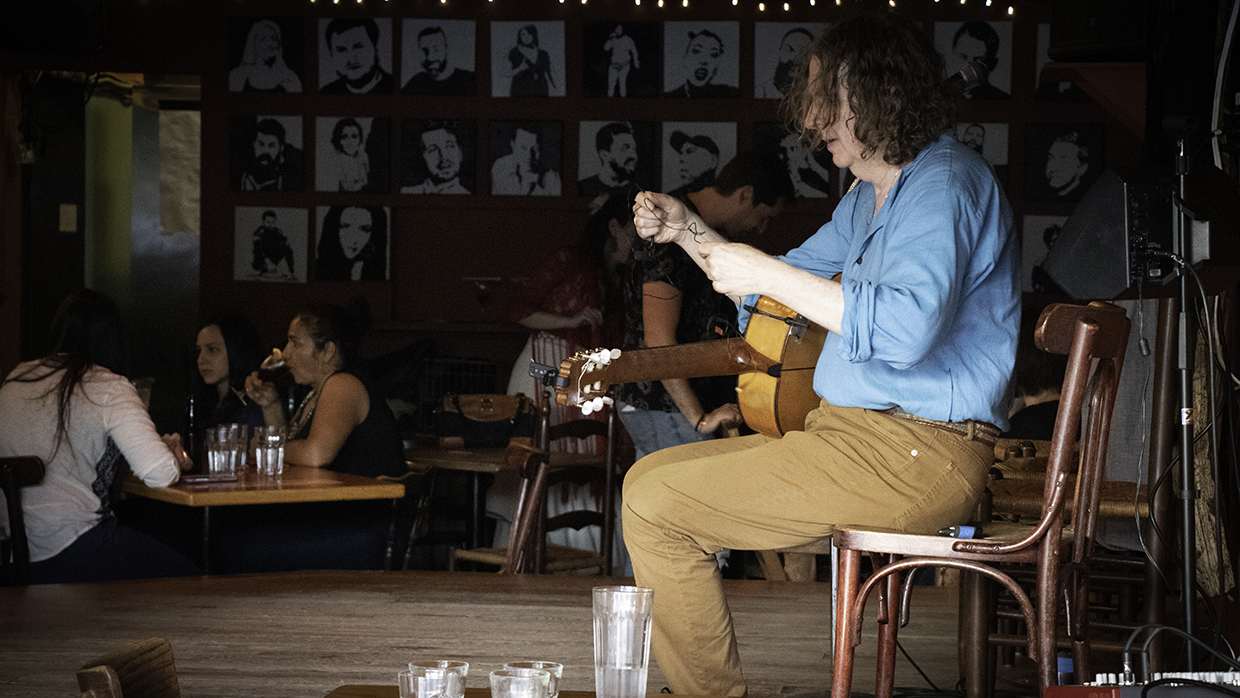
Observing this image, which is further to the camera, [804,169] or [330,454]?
[804,169]

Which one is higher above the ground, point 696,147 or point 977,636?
point 696,147

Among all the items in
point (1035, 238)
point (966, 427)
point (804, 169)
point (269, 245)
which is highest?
point (804, 169)

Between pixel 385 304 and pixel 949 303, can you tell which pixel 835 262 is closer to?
pixel 949 303

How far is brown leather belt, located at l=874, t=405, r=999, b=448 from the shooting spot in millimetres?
1962

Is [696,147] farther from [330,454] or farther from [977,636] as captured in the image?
[977,636]

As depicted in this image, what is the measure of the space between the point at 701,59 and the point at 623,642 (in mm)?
5662

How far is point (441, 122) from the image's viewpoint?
6602 mm

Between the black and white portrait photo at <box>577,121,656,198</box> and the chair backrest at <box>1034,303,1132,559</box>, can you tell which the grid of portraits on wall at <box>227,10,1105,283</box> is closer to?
the black and white portrait photo at <box>577,121,656,198</box>

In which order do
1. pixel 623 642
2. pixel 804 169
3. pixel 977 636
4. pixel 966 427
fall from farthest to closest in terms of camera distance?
pixel 804 169 < pixel 977 636 < pixel 966 427 < pixel 623 642

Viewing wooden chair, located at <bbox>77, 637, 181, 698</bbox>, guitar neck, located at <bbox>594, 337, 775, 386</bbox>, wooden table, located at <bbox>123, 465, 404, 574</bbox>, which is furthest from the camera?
wooden table, located at <bbox>123, 465, 404, 574</bbox>

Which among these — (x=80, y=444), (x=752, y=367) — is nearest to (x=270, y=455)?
(x=80, y=444)

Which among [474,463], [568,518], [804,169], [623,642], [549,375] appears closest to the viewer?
[623,642]

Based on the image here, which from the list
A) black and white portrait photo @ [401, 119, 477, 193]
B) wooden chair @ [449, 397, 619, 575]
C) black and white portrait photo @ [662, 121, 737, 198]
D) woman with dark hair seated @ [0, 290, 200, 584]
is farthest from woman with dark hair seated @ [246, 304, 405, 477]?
black and white portrait photo @ [662, 121, 737, 198]

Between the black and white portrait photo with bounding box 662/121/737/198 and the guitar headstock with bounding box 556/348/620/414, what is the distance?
420 cm
